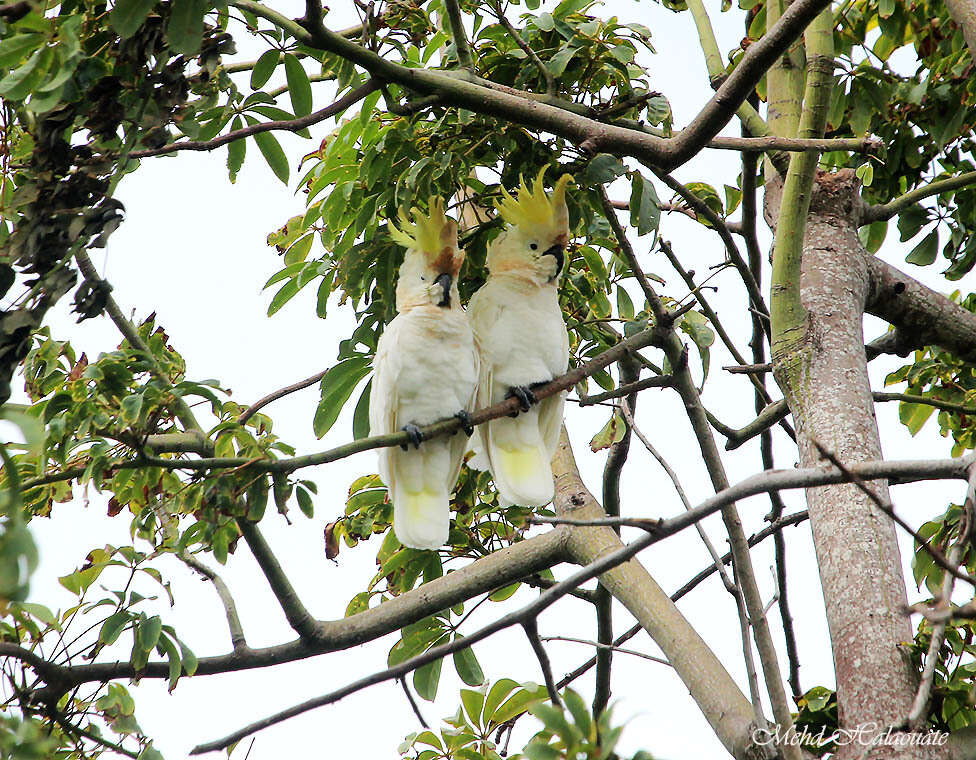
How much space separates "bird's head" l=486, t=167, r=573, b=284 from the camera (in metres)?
3.14

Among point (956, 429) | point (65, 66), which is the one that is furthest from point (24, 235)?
point (956, 429)

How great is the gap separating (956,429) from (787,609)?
92 cm

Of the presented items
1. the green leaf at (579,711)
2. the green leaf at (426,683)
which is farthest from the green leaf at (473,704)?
the green leaf at (579,711)

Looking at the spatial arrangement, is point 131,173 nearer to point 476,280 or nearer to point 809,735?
point 476,280

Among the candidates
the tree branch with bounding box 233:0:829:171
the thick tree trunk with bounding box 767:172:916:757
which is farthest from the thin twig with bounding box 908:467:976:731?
the tree branch with bounding box 233:0:829:171

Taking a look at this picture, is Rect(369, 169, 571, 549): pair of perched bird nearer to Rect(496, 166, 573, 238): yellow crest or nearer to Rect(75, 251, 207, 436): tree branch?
Rect(496, 166, 573, 238): yellow crest

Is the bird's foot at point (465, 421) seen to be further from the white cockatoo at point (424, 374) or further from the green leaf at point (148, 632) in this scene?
the green leaf at point (148, 632)

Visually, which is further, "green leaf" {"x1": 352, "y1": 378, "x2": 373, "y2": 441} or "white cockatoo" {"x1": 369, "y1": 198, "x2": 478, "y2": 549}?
"green leaf" {"x1": 352, "y1": 378, "x2": 373, "y2": 441}

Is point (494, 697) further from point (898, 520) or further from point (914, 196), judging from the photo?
point (914, 196)

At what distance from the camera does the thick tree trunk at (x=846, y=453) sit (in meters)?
2.23

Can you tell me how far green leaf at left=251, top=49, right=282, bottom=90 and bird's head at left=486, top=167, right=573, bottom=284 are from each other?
0.88 m

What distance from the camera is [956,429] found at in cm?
350

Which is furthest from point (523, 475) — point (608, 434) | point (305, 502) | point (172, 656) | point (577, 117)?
point (577, 117)

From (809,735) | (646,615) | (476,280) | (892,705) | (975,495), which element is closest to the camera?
(975,495)
